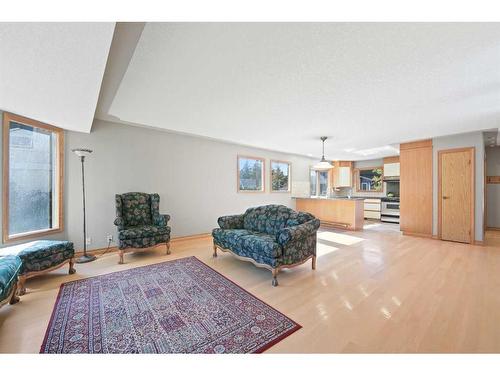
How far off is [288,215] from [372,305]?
5.05 feet

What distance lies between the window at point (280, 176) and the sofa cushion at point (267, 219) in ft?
10.2

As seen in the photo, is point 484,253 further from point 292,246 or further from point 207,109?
point 207,109

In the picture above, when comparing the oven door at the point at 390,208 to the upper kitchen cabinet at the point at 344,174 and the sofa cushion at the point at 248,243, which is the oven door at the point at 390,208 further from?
the sofa cushion at the point at 248,243

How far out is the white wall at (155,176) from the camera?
349 cm

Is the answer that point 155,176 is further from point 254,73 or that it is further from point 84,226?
point 254,73

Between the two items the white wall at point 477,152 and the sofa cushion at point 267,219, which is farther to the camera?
the white wall at point 477,152

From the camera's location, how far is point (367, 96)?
101 inches

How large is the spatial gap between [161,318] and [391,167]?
8112 millimetres

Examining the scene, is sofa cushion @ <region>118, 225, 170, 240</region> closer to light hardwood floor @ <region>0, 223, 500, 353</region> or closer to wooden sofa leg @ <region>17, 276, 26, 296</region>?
light hardwood floor @ <region>0, 223, 500, 353</region>

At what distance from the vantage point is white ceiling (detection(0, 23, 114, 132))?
1.25 m

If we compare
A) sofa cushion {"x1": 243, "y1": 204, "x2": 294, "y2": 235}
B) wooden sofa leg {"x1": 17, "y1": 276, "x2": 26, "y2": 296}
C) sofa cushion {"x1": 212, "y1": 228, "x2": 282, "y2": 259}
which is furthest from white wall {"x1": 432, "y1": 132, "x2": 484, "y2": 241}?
wooden sofa leg {"x1": 17, "y1": 276, "x2": 26, "y2": 296}

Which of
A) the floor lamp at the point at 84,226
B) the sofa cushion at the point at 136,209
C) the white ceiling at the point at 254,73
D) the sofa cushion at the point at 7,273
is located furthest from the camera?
the sofa cushion at the point at 136,209

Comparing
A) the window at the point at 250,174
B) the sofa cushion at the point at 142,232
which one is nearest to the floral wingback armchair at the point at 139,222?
the sofa cushion at the point at 142,232

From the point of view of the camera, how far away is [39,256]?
7.96ft
